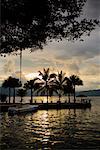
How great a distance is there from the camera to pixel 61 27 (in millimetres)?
18234

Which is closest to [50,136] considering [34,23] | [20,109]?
[34,23]

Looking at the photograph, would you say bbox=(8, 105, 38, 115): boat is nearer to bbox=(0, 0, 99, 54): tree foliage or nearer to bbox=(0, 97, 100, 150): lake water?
bbox=(0, 97, 100, 150): lake water

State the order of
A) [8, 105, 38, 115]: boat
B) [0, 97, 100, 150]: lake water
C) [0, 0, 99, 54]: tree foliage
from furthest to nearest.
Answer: [8, 105, 38, 115]: boat < [0, 97, 100, 150]: lake water < [0, 0, 99, 54]: tree foliage

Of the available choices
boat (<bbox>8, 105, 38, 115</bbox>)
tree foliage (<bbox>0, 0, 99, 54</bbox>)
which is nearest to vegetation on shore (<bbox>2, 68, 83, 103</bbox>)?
boat (<bbox>8, 105, 38, 115</bbox>)

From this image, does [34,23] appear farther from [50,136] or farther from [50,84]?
[50,84]

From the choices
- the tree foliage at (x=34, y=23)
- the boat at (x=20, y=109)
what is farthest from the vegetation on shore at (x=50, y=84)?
the tree foliage at (x=34, y=23)

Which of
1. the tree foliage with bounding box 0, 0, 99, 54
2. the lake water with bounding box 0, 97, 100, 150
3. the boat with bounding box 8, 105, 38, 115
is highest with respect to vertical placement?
the tree foliage with bounding box 0, 0, 99, 54

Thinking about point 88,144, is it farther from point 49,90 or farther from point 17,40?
point 49,90

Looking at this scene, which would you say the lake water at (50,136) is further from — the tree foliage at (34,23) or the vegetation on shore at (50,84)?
the vegetation on shore at (50,84)

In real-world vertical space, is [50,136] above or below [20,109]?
below

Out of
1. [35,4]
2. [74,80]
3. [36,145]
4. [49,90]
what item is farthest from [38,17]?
[74,80]

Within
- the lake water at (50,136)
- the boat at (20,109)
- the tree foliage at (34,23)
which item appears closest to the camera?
the tree foliage at (34,23)

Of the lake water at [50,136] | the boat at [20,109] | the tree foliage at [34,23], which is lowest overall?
the lake water at [50,136]

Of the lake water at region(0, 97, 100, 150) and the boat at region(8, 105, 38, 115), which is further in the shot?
the boat at region(8, 105, 38, 115)
